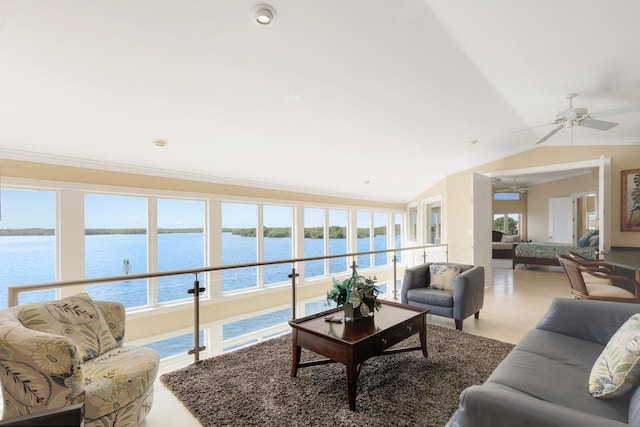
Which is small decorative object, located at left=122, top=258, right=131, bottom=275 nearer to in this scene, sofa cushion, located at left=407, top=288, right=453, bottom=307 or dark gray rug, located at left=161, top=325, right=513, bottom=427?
dark gray rug, located at left=161, top=325, right=513, bottom=427

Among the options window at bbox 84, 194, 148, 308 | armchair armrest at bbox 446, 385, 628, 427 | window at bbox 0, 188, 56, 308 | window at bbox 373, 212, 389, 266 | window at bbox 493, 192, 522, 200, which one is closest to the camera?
armchair armrest at bbox 446, 385, 628, 427

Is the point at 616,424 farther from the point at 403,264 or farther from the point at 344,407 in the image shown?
the point at 403,264

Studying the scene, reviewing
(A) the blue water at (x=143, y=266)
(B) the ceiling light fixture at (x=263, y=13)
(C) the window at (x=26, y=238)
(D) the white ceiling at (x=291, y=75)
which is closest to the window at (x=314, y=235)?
(A) the blue water at (x=143, y=266)

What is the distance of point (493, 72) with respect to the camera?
3225 millimetres

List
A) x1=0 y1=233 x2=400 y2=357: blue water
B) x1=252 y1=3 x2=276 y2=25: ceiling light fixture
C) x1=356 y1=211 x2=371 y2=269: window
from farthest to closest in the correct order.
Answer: x1=356 y1=211 x2=371 y2=269: window < x1=0 y1=233 x2=400 y2=357: blue water < x1=252 y1=3 x2=276 y2=25: ceiling light fixture

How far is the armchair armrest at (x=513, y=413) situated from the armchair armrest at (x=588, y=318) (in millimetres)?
1409

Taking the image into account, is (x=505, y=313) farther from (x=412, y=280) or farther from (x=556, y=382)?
(x=556, y=382)

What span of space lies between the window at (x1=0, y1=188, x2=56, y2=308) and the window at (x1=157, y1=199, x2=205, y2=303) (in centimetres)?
146

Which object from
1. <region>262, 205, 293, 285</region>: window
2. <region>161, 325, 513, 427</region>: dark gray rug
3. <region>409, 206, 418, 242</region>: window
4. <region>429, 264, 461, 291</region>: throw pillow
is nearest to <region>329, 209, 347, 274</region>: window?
<region>262, 205, 293, 285</region>: window

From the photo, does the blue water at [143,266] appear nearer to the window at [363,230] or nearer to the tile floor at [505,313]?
the tile floor at [505,313]

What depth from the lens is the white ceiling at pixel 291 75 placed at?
2.30 m

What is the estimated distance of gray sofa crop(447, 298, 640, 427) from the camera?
116cm

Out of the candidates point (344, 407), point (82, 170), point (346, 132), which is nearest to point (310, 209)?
point (346, 132)

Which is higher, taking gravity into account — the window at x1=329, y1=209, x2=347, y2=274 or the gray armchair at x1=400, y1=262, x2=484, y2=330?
the window at x1=329, y1=209, x2=347, y2=274
